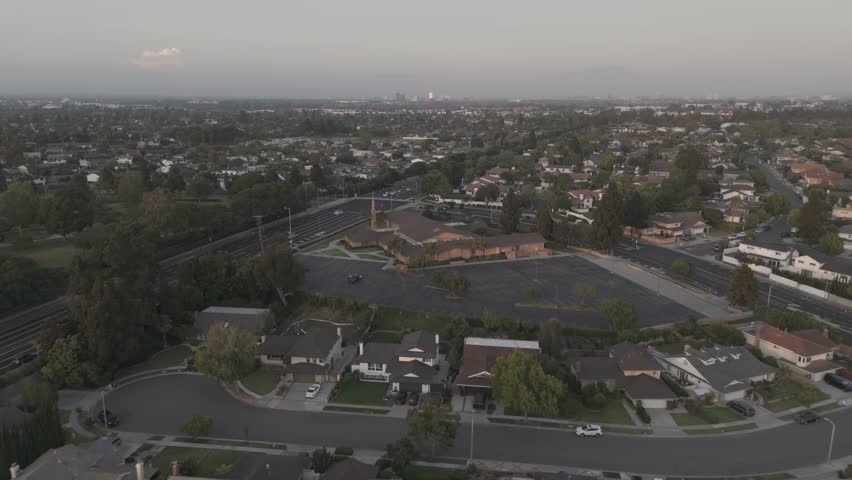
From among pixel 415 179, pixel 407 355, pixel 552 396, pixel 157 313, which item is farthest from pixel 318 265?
pixel 415 179

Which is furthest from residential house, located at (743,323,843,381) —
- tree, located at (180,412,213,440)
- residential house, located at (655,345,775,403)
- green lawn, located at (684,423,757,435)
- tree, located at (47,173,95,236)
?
tree, located at (47,173,95,236)

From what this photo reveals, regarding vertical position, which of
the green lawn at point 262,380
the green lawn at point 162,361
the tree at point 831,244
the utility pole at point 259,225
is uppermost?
the tree at point 831,244

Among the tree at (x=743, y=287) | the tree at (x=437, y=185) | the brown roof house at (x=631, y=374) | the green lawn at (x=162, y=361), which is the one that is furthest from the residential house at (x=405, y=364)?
the tree at (x=437, y=185)

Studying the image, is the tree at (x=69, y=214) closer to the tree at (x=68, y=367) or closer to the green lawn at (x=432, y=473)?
the tree at (x=68, y=367)

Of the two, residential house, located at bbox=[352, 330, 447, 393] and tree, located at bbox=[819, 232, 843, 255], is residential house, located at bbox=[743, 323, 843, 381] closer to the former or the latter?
residential house, located at bbox=[352, 330, 447, 393]

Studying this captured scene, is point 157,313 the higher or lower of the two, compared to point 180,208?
lower

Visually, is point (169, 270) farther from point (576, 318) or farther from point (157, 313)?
point (576, 318)
